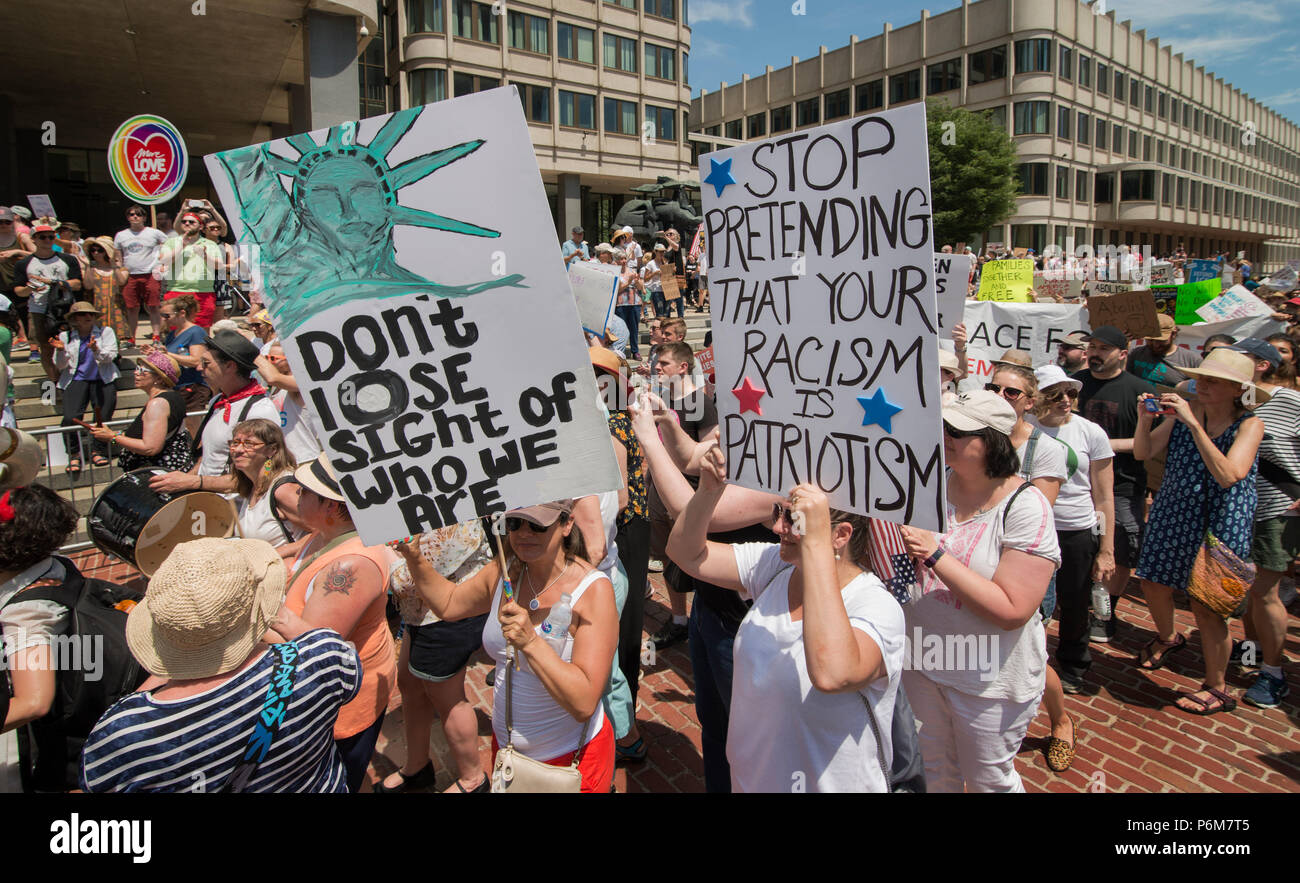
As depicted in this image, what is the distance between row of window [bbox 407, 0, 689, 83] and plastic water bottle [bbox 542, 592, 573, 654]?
40174 millimetres

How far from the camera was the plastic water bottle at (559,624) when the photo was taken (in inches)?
104

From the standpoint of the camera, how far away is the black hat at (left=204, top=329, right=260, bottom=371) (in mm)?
5063

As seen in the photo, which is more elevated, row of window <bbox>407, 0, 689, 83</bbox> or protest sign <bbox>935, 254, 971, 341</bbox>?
row of window <bbox>407, 0, 689, 83</bbox>

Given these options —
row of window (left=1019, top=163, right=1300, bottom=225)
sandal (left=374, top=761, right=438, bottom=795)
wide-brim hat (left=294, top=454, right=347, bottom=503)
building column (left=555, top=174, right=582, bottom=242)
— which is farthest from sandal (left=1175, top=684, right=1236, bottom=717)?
row of window (left=1019, top=163, right=1300, bottom=225)

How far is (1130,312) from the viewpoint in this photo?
7.22 metres

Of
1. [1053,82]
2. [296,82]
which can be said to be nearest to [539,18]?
[296,82]

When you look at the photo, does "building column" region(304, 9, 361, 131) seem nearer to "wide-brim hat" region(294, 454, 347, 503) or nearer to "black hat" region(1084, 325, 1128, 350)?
"wide-brim hat" region(294, 454, 347, 503)

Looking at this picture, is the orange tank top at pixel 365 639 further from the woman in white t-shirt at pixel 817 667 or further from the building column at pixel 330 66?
the building column at pixel 330 66

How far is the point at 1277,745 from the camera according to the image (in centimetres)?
421

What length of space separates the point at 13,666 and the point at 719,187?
280 cm

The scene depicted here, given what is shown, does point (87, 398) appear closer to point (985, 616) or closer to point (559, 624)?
point (559, 624)

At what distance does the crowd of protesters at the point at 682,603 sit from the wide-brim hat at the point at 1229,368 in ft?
0.05

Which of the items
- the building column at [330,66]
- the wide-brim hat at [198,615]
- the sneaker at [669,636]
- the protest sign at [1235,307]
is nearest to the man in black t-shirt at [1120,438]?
the sneaker at [669,636]

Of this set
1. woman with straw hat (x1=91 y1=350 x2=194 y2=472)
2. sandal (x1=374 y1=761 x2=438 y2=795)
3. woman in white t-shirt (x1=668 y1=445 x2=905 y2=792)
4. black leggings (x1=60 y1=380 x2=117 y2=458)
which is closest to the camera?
woman in white t-shirt (x1=668 y1=445 x2=905 y2=792)
